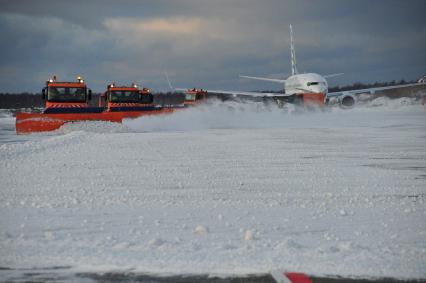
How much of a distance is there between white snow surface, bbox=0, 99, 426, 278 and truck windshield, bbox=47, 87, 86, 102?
9989 millimetres

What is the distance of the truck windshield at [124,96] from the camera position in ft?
87.7

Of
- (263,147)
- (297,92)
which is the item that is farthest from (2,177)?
(297,92)

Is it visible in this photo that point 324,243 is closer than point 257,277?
No

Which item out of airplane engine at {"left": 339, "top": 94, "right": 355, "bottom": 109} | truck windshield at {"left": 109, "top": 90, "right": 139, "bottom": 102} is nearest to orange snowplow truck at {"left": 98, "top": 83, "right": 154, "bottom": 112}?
truck windshield at {"left": 109, "top": 90, "right": 139, "bottom": 102}

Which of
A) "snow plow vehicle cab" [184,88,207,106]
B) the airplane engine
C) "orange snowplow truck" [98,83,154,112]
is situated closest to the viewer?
"orange snowplow truck" [98,83,154,112]

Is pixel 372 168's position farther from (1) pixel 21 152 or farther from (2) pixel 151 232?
(1) pixel 21 152

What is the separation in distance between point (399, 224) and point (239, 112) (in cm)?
3184

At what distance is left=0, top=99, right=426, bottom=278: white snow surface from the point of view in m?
4.36

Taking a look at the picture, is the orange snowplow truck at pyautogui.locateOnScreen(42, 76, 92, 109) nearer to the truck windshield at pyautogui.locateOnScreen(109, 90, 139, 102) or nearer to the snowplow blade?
the snowplow blade

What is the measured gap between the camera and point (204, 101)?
37.7 m

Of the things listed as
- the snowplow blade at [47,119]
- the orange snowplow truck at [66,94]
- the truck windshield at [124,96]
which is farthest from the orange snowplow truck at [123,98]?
the snowplow blade at [47,119]

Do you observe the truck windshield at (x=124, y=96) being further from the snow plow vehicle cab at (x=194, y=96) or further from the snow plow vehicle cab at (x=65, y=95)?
the snow plow vehicle cab at (x=194, y=96)

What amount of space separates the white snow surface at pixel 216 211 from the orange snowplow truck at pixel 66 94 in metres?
9.88

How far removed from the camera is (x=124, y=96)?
2697 cm
